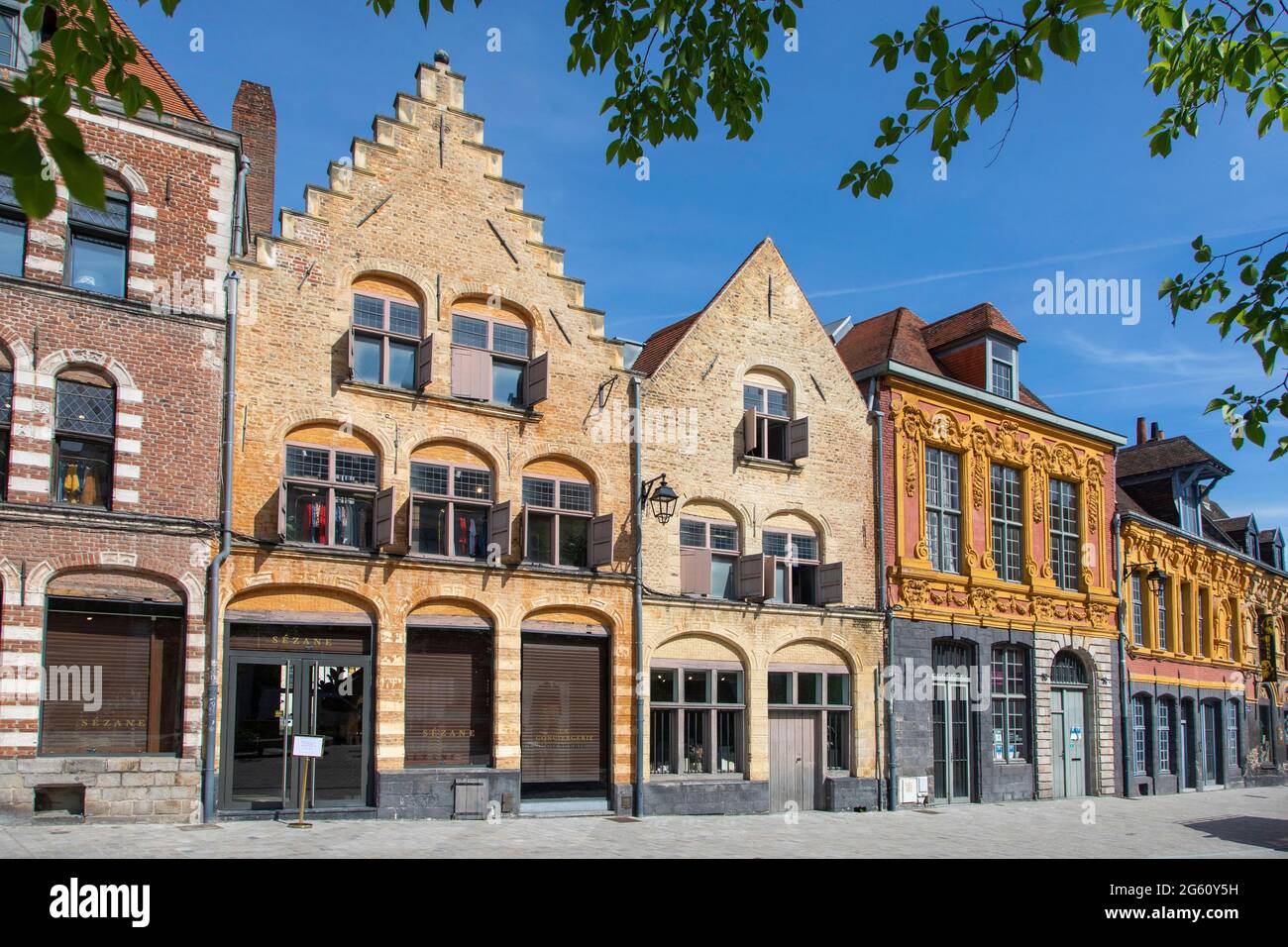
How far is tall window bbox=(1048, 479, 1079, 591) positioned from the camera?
30969 millimetres

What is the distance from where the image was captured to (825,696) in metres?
25.2

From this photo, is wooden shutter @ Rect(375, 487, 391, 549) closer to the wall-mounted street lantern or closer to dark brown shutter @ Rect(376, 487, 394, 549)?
dark brown shutter @ Rect(376, 487, 394, 549)

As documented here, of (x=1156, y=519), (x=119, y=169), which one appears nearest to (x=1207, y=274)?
(x=119, y=169)

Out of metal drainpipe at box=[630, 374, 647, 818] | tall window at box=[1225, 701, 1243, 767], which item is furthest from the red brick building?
tall window at box=[1225, 701, 1243, 767]

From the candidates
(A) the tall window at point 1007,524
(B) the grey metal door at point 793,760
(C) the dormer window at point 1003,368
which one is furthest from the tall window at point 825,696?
(C) the dormer window at point 1003,368

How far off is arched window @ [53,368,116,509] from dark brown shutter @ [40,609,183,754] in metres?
1.72

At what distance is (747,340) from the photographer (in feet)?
82.3

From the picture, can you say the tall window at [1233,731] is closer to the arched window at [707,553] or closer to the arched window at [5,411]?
the arched window at [707,553]

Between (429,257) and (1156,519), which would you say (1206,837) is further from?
(429,257)

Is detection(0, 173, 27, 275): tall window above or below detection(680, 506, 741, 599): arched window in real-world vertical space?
above

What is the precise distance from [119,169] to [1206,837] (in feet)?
71.5

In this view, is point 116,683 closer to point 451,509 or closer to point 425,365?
point 451,509

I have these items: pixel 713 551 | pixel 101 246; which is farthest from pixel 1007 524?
pixel 101 246

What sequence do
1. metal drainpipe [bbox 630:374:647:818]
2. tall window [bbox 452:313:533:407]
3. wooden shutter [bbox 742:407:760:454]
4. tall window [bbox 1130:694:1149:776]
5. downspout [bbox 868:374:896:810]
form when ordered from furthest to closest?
tall window [bbox 1130:694:1149:776] → downspout [bbox 868:374:896:810] → wooden shutter [bbox 742:407:760:454] → metal drainpipe [bbox 630:374:647:818] → tall window [bbox 452:313:533:407]
